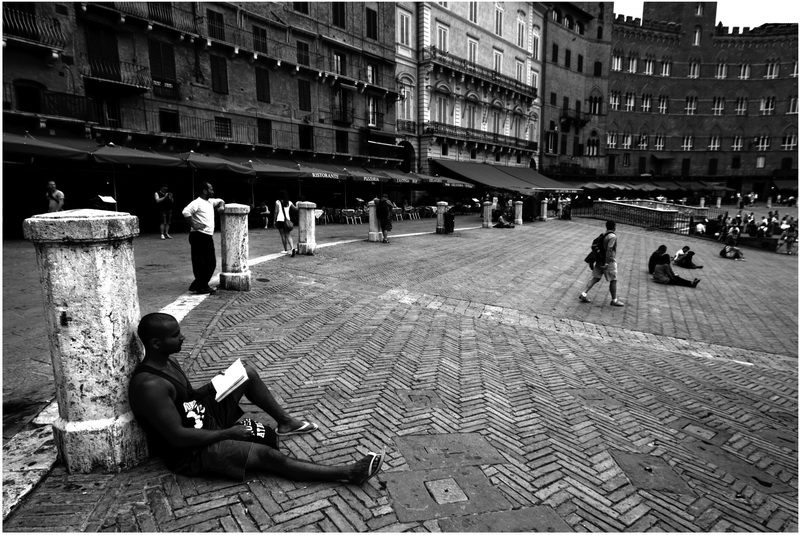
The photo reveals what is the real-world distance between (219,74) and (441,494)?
2428 centimetres

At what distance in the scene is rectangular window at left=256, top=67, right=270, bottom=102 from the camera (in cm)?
2402

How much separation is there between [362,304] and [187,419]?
4539mm

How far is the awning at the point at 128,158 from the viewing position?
13707 millimetres

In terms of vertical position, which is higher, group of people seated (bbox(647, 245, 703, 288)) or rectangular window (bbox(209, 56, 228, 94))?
rectangular window (bbox(209, 56, 228, 94))

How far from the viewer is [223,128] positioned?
2259 cm

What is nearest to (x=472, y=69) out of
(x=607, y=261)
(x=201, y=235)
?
(x=607, y=261)

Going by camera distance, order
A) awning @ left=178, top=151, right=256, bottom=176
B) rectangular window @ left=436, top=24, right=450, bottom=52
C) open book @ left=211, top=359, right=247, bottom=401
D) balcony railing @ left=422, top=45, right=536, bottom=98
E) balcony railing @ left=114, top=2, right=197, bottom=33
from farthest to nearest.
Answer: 1. rectangular window @ left=436, top=24, right=450, bottom=52
2. balcony railing @ left=422, top=45, right=536, bottom=98
3. balcony railing @ left=114, top=2, right=197, bottom=33
4. awning @ left=178, top=151, right=256, bottom=176
5. open book @ left=211, top=359, right=247, bottom=401

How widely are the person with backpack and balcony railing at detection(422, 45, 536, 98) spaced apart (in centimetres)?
2730

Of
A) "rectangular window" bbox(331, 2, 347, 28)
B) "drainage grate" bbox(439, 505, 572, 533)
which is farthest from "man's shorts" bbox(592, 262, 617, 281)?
"rectangular window" bbox(331, 2, 347, 28)

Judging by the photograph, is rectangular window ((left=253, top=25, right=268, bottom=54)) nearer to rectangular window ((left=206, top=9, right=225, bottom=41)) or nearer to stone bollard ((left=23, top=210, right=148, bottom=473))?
rectangular window ((left=206, top=9, right=225, bottom=41))

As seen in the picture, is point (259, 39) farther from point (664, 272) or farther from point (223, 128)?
point (664, 272)

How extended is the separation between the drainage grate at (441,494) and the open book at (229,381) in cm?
117

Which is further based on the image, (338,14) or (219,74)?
(338,14)

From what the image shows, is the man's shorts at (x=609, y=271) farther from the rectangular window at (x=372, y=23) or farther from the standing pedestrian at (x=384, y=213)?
the rectangular window at (x=372, y=23)
